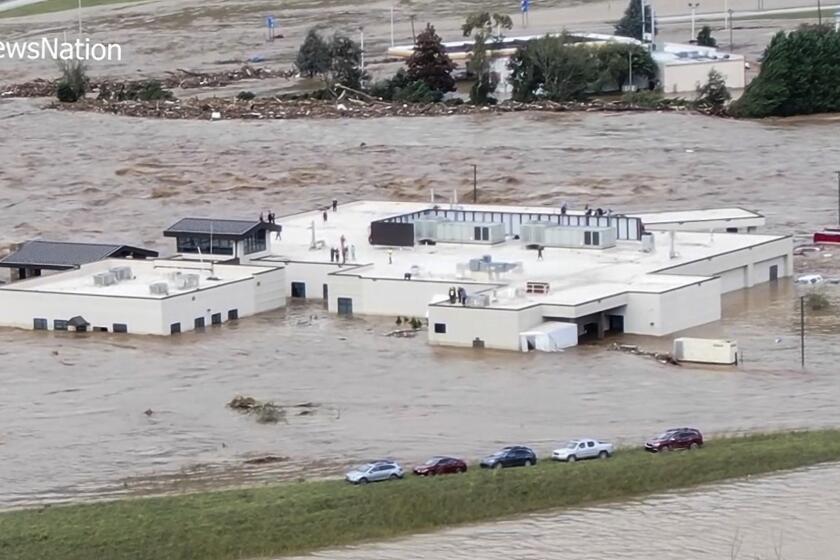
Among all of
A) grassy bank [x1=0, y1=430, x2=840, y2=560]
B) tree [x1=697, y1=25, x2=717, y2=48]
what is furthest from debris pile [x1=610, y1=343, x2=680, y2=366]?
tree [x1=697, y1=25, x2=717, y2=48]

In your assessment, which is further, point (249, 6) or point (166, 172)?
point (249, 6)

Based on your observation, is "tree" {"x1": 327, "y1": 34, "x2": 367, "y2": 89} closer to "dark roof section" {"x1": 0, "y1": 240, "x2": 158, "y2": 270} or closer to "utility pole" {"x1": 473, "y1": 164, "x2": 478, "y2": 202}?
"utility pole" {"x1": 473, "y1": 164, "x2": 478, "y2": 202}

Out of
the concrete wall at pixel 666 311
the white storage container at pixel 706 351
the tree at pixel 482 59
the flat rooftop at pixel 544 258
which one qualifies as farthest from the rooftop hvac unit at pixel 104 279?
the tree at pixel 482 59

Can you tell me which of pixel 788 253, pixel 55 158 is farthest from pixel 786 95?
pixel 788 253

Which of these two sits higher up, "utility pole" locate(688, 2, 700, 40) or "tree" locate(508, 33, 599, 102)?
"utility pole" locate(688, 2, 700, 40)

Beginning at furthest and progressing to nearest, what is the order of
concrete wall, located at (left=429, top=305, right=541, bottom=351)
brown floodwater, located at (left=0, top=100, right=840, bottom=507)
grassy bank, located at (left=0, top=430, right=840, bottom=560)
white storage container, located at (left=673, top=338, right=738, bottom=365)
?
concrete wall, located at (left=429, top=305, right=541, bottom=351) → white storage container, located at (left=673, top=338, right=738, bottom=365) → brown floodwater, located at (left=0, top=100, right=840, bottom=507) → grassy bank, located at (left=0, top=430, right=840, bottom=560)

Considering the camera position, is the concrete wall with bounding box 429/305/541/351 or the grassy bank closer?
the grassy bank

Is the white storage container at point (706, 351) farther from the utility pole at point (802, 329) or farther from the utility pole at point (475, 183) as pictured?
the utility pole at point (475, 183)

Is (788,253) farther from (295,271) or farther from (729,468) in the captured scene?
(729,468)
